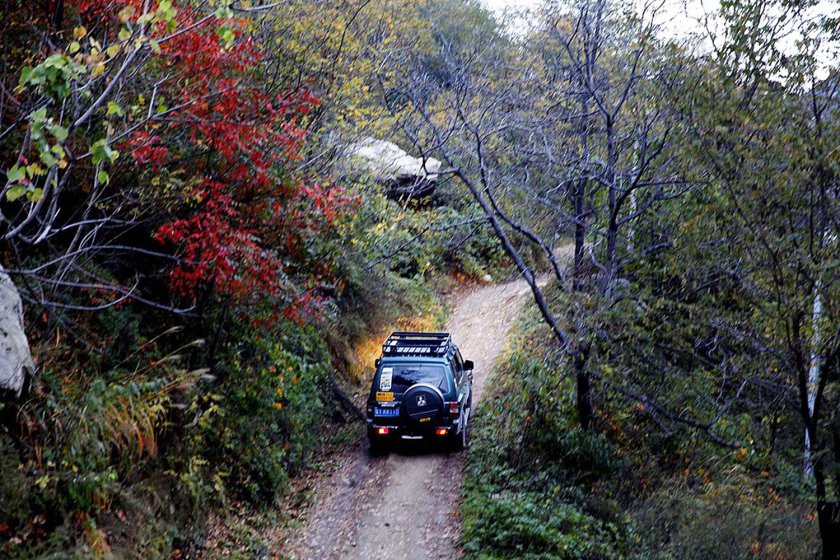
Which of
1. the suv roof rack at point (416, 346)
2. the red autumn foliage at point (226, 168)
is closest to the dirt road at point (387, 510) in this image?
the suv roof rack at point (416, 346)

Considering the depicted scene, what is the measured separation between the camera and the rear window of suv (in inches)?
532

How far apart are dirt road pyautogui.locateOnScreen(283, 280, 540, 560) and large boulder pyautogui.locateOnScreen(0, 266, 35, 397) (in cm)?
520

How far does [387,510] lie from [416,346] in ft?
12.1

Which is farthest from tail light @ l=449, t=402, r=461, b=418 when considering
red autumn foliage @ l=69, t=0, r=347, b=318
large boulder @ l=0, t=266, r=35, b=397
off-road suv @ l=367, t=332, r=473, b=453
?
large boulder @ l=0, t=266, r=35, b=397

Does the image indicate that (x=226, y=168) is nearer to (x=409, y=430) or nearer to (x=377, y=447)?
(x=409, y=430)

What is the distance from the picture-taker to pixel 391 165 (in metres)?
20.7

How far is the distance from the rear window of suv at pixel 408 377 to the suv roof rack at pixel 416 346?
1.24 ft

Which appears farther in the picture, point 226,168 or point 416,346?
point 416,346

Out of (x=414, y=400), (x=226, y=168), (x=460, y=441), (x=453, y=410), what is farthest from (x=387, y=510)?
(x=226, y=168)

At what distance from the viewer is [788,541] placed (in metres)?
10.5

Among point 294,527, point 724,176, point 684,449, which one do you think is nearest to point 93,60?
point 724,176

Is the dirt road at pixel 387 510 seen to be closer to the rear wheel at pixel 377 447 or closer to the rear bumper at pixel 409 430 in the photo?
the rear wheel at pixel 377 447

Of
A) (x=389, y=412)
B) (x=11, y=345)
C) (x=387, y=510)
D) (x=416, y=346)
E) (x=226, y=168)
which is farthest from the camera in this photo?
(x=416, y=346)

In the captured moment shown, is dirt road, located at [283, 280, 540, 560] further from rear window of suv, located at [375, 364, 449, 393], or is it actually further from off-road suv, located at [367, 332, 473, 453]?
rear window of suv, located at [375, 364, 449, 393]
